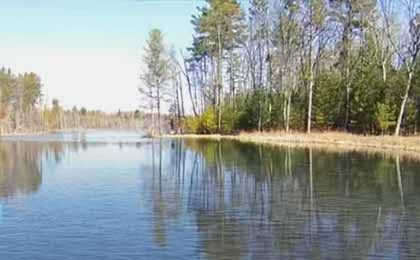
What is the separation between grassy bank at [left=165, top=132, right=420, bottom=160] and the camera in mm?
32375

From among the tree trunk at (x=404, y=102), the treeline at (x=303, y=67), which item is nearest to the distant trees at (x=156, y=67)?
the treeline at (x=303, y=67)

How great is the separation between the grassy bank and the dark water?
9586mm

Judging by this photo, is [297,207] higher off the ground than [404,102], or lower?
lower

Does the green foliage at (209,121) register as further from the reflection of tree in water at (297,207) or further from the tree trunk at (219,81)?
the reflection of tree in water at (297,207)

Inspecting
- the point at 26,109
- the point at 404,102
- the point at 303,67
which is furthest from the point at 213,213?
the point at 26,109

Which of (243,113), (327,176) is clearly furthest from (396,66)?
(327,176)

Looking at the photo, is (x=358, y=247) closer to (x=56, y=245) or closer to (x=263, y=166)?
(x=56, y=245)

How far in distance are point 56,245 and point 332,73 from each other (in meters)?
41.9

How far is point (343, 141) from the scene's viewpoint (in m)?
39.0

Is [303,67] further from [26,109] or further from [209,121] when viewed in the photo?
[26,109]

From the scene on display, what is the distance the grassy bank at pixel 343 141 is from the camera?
32.4 meters

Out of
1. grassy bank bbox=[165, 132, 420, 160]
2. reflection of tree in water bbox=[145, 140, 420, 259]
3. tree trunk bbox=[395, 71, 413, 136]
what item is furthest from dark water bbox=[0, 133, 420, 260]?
tree trunk bbox=[395, 71, 413, 136]

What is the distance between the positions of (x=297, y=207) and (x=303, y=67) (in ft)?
137

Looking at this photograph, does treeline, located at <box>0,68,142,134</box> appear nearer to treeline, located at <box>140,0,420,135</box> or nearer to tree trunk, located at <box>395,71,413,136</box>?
treeline, located at <box>140,0,420,135</box>
